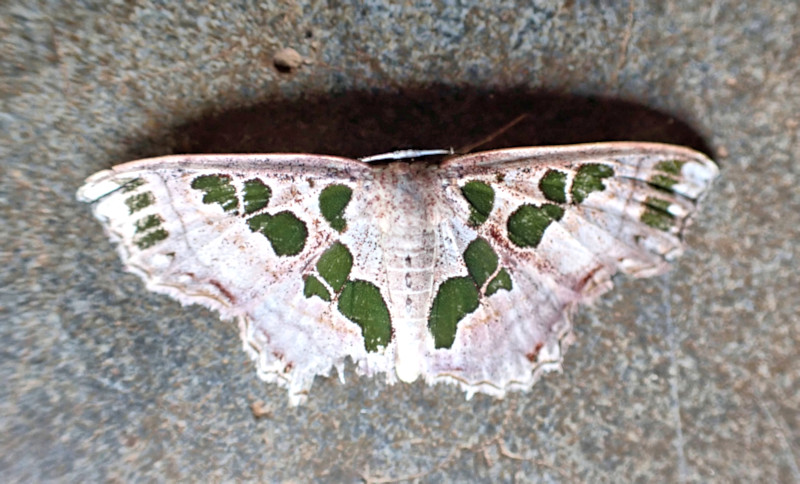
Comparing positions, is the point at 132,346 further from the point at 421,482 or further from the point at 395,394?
the point at 421,482

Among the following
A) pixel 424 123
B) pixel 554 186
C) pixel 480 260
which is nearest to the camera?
pixel 554 186

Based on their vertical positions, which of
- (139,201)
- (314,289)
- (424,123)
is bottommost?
(314,289)

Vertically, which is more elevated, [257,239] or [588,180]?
[588,180]

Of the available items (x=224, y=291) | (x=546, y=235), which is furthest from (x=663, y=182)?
(x=224, y=291)

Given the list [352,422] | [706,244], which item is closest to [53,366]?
[352,422]

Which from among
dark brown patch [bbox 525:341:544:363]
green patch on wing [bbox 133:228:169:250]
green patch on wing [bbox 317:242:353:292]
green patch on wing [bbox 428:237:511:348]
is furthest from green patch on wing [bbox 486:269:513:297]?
green patch on wing [bbox 133:228:169:250]

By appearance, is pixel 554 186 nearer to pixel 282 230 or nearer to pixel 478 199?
pixel 478 199

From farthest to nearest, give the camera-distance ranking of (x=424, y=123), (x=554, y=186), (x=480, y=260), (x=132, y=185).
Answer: (x=424, y=123)
(x=480, y=260)
(x=554, y=186)
(x=132, y=185)

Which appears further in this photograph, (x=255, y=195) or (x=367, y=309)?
(x=367, y=309)
